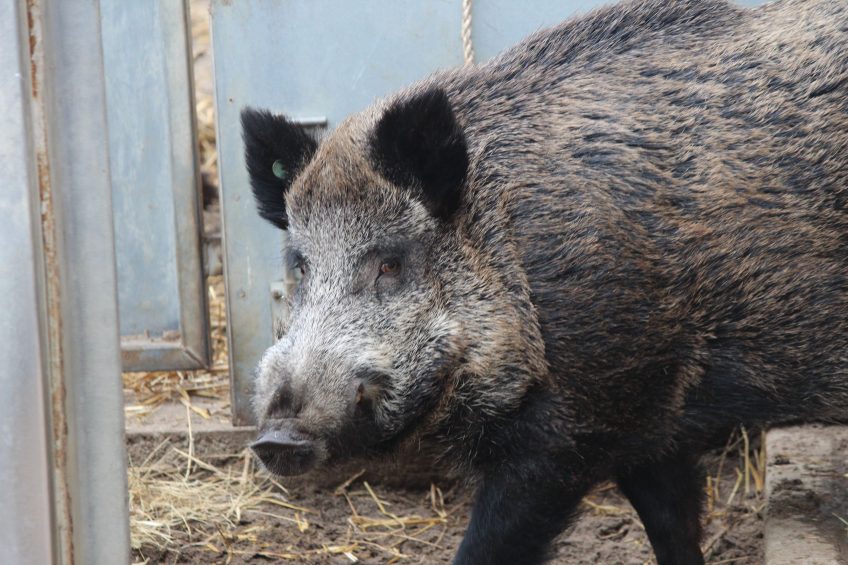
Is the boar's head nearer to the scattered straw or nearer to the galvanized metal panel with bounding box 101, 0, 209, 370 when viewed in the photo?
the scattered straw

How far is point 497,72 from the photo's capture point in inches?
164

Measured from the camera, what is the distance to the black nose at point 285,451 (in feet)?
10.9

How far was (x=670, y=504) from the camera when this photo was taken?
4.37 meters

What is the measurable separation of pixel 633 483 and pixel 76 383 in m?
2.44

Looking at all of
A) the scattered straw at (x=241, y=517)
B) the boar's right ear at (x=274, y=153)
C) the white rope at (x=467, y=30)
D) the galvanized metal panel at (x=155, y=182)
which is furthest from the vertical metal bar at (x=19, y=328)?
the galvanized metal panel at (x=155, y=182)

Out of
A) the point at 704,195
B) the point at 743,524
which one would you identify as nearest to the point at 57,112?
the point at 704,195

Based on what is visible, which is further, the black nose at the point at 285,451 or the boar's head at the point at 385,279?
the boar's head at the point at 385,279

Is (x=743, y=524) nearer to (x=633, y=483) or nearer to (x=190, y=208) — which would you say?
(x=633, y=483)

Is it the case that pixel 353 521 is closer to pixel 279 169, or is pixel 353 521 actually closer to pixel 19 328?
pixel 279 169

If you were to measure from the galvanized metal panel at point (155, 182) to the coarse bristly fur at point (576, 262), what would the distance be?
5.82 ft

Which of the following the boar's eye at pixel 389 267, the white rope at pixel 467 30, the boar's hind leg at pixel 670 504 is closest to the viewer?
the boar's eye at pixel 389 267

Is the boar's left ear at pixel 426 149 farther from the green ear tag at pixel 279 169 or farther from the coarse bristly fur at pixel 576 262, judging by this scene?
the green ear tag at pixel 279 169

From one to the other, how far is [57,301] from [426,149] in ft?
4.97

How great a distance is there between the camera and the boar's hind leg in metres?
4.34
